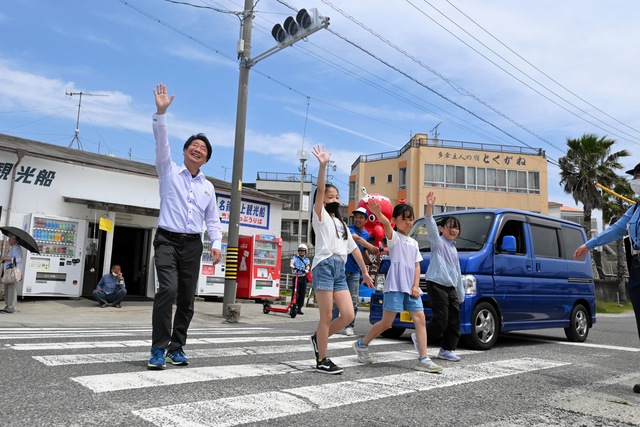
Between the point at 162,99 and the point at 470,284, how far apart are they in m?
4.31

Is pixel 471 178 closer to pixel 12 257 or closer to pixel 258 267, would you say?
pixel 258 267

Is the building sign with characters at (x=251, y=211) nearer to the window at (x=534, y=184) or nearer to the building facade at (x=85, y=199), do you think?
the building facade at (x=85, y=199)

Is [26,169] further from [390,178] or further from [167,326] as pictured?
[390,178]

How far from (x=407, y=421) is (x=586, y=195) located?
104 ft

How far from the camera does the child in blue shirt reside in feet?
15.9

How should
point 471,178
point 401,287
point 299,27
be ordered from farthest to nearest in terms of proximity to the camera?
1. point 471,178
2. point 299,27
3. point 401,287

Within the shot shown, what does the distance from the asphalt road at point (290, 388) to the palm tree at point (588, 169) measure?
2718cm

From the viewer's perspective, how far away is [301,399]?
3236mm

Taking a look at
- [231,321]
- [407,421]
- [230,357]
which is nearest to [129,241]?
[231,321]

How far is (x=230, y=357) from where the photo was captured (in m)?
4.88

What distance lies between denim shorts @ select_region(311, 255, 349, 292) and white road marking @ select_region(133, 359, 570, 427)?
840mm

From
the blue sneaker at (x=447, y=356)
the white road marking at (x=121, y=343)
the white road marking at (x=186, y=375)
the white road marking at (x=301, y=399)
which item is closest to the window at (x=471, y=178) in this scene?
the white road marking at (x=121, y=343)

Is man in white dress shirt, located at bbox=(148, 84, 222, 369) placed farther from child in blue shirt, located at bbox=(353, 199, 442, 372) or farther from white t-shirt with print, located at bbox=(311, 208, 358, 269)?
child in blue shirt, located at bbox=(353, 199, 442, 372)

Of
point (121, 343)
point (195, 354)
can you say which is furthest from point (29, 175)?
point (195, 354)
